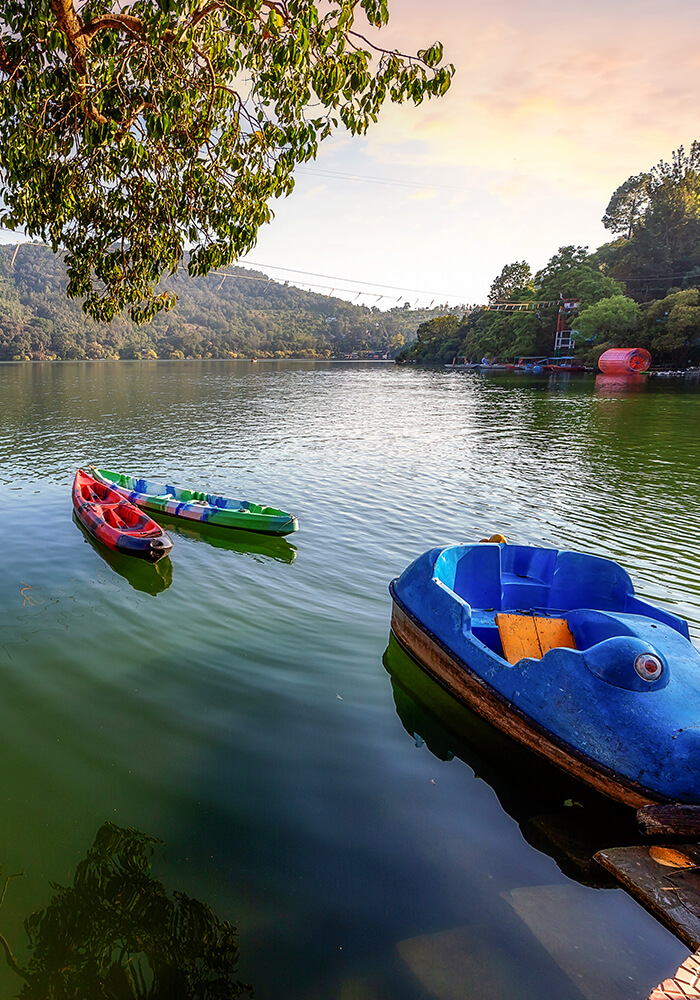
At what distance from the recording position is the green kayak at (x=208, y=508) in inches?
570

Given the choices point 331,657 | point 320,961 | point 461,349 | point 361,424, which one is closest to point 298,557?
point 331,657

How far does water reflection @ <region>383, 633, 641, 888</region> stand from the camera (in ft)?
18.3

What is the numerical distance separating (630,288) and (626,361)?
2541 centimetres

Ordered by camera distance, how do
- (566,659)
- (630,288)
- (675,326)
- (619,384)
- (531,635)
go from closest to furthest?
(566,659) < (531,635) < (619,384) < (675,326) < (630,288)

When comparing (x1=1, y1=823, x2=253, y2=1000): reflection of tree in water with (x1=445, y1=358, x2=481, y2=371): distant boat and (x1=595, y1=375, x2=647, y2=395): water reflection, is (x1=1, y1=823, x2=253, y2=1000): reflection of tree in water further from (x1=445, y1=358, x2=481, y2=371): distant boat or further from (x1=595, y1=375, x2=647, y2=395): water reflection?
(x1=445, y1=358, x2=481, y2=371): distant boat

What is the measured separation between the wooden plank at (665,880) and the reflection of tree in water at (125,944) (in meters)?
3.41

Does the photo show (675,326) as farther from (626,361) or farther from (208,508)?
(208,508)

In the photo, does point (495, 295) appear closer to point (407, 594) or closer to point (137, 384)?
point (137, 384)

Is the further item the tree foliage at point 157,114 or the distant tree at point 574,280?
the distant tree at point 574,280

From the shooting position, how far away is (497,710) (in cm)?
675

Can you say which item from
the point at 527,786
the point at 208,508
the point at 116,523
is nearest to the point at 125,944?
the point at 527,786

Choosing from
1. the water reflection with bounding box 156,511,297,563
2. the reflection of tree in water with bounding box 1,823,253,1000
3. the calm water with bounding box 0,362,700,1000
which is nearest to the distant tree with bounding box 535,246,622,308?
the calm water with bounding box 0,362,700,1000

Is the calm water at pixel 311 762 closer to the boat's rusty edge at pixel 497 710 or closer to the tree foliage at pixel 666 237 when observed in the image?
the boat's rusty edge at pixel 497 710

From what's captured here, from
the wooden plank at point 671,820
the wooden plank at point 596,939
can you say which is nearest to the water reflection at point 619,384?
the wooden plank at point 671,820
